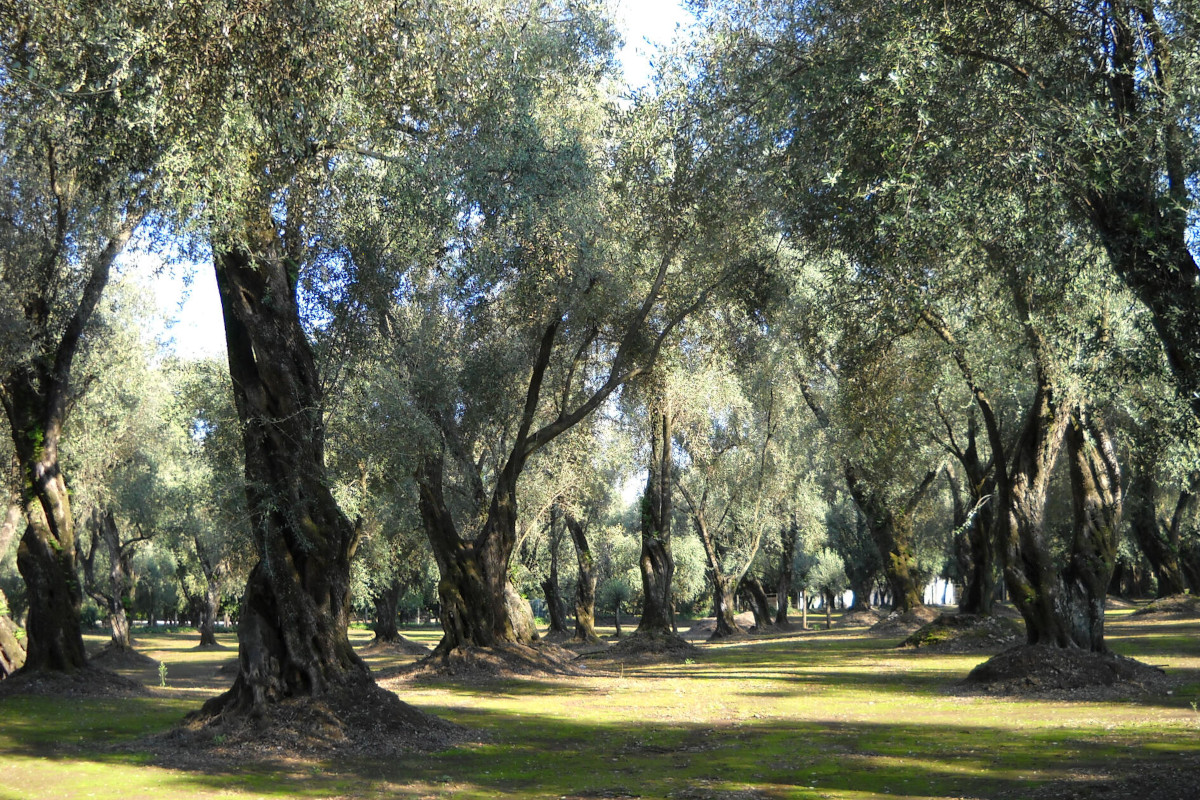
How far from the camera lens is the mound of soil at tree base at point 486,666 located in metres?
24.2

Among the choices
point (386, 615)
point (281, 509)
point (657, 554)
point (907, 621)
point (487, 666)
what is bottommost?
point (907, 621)

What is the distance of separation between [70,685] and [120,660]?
15.7m

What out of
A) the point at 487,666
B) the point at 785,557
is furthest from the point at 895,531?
the point at 487,666

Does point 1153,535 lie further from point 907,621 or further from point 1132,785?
point 1132,785

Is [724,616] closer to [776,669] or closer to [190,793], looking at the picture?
[776,669]

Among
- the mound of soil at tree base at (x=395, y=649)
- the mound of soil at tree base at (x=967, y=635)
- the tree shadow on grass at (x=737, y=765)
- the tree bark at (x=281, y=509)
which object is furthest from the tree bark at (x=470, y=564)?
Answer: the mound of soil at tree base at (x=395, y=649)

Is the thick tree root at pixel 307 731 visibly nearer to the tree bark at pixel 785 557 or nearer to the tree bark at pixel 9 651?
the tree bark at pixel 9 651

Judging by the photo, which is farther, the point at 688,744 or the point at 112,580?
the point at 112,580

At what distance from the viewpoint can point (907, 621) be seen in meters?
40.0

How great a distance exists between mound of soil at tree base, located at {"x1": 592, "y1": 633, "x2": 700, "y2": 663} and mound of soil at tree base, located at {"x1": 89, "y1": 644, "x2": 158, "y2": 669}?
16774mm

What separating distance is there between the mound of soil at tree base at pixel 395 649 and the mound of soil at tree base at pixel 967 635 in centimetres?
2113

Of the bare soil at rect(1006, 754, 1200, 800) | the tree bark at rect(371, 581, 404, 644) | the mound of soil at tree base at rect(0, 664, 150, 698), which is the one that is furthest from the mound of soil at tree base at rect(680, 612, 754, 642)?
the bare soil at rect(1006, 754, 1200, 800)

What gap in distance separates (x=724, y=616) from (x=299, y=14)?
41.3 m

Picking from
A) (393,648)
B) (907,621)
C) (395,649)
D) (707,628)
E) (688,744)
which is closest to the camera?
(688,744)
